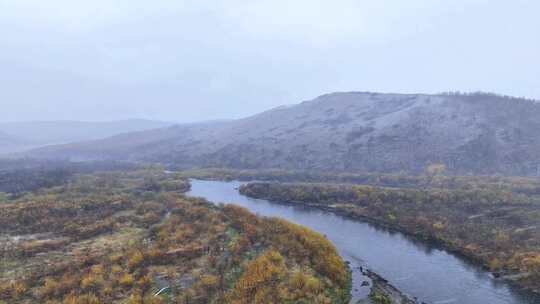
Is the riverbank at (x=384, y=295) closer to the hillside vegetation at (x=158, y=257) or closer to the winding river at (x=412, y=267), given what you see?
the winding river at (x=412, y=267)

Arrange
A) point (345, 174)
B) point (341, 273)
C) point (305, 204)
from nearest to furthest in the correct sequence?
point (341, 273) → point (305, 204) → point (345, 174)

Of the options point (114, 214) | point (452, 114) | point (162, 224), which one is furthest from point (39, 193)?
point (452, 114)

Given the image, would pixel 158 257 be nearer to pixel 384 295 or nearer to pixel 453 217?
pixel 384 295

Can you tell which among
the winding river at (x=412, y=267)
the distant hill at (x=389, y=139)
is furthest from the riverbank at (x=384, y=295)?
the distant hill at (x=389, y=139)

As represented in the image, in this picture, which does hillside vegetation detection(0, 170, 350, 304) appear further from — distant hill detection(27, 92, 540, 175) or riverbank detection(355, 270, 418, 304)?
distant hill detection(27, 92, 540, 175)

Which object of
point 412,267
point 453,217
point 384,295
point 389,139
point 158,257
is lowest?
point 412,267

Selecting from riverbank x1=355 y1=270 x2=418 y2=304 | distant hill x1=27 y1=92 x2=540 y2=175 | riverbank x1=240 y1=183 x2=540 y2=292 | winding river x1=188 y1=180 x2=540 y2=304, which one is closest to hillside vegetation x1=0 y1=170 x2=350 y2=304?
riverbank x1=355 y1=270 x2=418 y2=304

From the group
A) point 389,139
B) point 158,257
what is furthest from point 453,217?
point 389,139

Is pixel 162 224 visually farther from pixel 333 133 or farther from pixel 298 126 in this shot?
pixel 298 126
